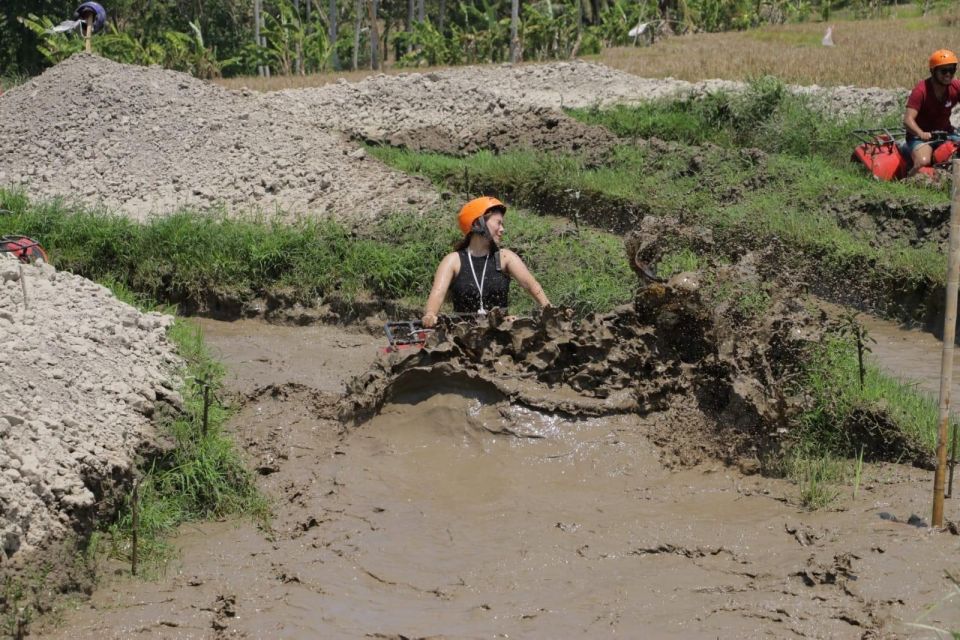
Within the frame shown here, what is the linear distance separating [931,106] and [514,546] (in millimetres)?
7745

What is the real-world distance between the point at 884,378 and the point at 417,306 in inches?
151

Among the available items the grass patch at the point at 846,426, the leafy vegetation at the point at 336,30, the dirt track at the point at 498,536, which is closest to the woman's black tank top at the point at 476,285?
the dirt track at the point at 498,536

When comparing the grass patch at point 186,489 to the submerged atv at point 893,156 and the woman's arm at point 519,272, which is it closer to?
the woman's arm at point 519,272

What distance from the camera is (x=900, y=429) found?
6.60 metres

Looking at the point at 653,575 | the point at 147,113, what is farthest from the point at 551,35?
the point at 653,575

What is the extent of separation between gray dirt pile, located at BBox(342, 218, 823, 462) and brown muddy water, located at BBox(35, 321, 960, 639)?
0.40 feet

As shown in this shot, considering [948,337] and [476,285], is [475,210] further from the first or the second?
[948,337]

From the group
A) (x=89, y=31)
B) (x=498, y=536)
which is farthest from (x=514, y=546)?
(x=89, y=31)

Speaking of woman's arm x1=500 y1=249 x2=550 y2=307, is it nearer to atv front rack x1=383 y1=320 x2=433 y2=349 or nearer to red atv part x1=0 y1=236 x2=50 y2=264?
atv front rack x1=383 y1=320 x2=433 y2=349

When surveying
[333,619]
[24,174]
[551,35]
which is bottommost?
[333,619]

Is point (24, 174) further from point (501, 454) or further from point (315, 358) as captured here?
point (501, 454)

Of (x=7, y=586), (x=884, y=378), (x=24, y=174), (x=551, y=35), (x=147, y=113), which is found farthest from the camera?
(x=551, y=35)

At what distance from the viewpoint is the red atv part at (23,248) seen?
28.0 ft

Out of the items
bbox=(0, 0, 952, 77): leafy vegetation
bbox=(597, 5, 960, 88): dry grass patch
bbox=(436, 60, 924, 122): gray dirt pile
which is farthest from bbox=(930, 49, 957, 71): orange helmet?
bbox=(0, 0, 952, 77): leafy vegetation
